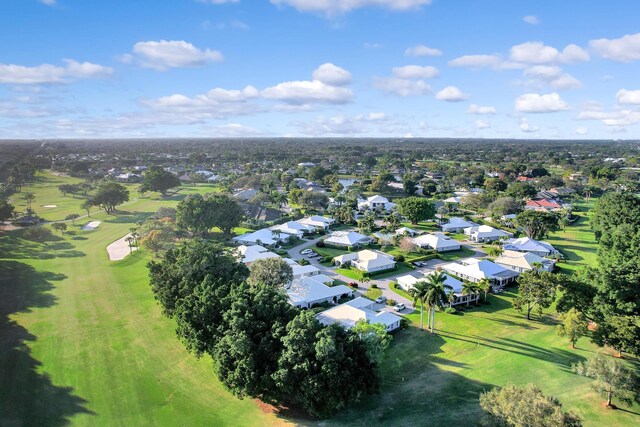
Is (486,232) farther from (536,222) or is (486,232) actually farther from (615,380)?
(615,380)

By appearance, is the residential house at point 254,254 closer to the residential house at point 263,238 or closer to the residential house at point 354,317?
the residential house at point 263,238

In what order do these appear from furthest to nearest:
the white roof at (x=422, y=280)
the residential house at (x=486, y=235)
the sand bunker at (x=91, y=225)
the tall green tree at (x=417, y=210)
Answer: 1. the tall green tree at (x=417, y=210)
2. the sand bunker at (x=91, y=225)
3. the residential house at (x=486, y=235)
4. the white roof at (x=422, y=280)

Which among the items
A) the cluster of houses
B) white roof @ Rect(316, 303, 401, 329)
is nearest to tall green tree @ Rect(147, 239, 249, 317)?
the cluster of houses

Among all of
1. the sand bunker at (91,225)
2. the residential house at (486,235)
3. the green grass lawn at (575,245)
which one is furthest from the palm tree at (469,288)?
the sand bunker at (91,225)

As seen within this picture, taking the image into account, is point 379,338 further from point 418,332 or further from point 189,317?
point 189,317

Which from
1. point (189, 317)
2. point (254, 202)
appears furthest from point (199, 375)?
point (254, 202)

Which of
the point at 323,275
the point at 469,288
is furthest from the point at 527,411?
the point at 323,275
